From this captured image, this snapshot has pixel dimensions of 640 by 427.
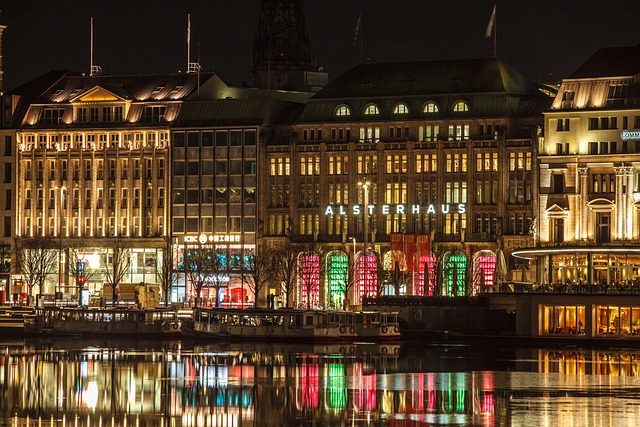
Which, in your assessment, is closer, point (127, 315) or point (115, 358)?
point (115, 358)

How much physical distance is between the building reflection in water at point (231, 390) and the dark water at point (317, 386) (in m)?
0.07

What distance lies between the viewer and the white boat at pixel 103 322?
182 meters

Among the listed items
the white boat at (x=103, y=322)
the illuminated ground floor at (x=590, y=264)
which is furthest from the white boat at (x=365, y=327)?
the illuminated ground floor at (x=590, y=264)

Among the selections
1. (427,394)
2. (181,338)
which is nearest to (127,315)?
(181,338)

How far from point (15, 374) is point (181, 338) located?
4956 cm

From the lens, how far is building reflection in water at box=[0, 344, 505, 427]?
338ft

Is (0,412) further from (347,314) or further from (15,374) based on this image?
(347,314)

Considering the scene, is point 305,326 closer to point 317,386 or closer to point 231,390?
point 317,386

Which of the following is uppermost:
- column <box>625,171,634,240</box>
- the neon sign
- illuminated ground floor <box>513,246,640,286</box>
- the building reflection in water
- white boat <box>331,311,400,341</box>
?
the neon sign

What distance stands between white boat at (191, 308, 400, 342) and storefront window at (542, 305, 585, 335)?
12911 millimetres

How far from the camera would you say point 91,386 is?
12050cm

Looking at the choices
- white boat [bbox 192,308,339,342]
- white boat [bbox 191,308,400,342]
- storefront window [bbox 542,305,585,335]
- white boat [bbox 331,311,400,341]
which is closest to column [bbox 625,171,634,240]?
storefront window [bbox 542,305,585,335]

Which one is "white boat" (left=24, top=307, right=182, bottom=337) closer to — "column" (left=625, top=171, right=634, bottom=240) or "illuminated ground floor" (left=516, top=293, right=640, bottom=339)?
"illuminated ground floor" (left=516, top=293, right=640, bottom=339)

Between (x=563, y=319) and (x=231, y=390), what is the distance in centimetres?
6092
